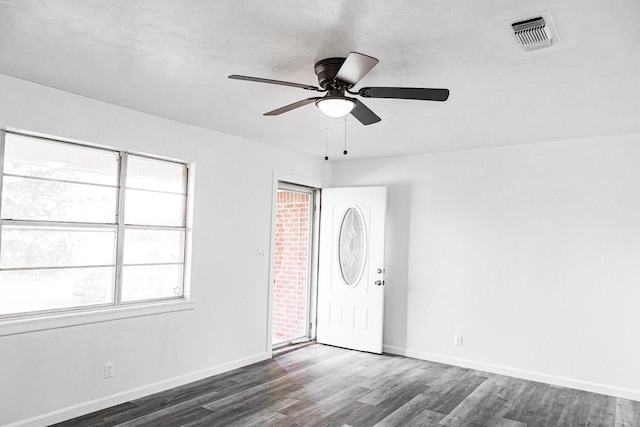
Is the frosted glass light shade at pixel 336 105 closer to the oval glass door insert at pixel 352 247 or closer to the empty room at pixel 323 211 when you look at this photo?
the empty room at pixel 323 211

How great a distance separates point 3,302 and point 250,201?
96.8 inches

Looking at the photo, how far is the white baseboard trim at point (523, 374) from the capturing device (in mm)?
4293

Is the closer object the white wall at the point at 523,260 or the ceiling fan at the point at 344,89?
the ceiling fan at the point at 344,89

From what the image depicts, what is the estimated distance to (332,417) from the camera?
3.60m

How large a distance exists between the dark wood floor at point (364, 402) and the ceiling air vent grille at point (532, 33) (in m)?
2.76

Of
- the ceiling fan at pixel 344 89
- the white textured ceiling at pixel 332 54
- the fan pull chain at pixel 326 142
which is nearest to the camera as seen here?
the white textured ceiling at pixel 332 54

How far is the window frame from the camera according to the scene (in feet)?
10.6

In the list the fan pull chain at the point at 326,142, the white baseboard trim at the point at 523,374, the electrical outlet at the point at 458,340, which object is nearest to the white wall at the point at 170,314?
the fan pull chain at the point at 326,142

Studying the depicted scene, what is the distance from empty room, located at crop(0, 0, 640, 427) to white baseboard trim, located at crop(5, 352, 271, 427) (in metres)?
0.02

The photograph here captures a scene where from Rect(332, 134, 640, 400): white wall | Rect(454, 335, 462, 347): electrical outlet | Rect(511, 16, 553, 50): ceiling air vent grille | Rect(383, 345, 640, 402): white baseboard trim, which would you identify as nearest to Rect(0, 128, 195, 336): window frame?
Rect(332, 134, 640, 400): white wall

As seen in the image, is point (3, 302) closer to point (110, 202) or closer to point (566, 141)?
point (110, 202)

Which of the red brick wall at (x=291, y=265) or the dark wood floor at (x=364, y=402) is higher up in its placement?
the red brick wall at (x=291, y=265)

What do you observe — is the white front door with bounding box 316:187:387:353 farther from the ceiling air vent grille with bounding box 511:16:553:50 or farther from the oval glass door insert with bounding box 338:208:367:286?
the ceiling air vent grille with bounding box 511:16:553:50

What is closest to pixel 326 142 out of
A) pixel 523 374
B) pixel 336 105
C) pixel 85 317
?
pixel 336 105
